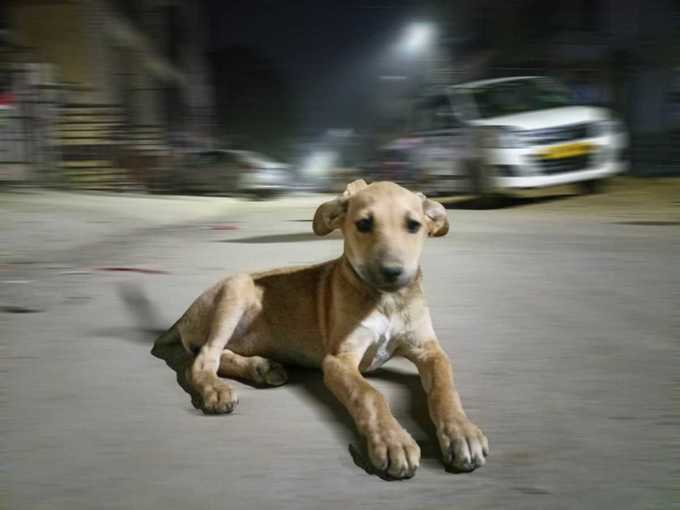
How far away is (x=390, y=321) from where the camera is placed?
130 inches

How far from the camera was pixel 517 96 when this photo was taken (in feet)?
38.2

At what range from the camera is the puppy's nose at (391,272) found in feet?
10.0

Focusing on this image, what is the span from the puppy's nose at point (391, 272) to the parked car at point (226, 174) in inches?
467

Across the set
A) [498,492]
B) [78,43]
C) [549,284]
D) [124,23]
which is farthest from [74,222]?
[124,23]

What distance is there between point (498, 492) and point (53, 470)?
5.21 ft

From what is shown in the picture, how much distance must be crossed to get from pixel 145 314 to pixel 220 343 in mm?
1366

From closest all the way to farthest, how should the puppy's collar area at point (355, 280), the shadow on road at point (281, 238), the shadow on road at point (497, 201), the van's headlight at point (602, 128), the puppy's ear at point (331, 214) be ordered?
the puppy's collar area at point (355, 280)
the puppy's ear at point (331, 214)
the shadow on road at point (281, 238)
the shadow on road at point (497, 201)
the van's headlight at point (602, 128)

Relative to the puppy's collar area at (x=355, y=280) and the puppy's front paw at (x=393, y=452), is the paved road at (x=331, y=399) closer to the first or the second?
the puppy's front paw at (x=393, y=452)

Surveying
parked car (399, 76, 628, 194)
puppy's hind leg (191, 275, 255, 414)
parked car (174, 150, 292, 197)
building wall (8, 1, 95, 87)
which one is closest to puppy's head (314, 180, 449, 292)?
puppy's hind leg (191, 275, 255, 414)

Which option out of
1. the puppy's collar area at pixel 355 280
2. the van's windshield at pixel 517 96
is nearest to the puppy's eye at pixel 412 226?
the puppy's collar area at pixel 355 280

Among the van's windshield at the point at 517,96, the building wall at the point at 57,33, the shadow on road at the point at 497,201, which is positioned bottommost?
the shadow on road at the point at 497,201

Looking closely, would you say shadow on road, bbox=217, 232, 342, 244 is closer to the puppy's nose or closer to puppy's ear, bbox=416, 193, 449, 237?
puppy's ear, bbox=416, 193, 449, 237

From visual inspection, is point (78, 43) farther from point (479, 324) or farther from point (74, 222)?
point (479, 324)

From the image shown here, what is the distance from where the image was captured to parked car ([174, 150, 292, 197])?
14.6m
